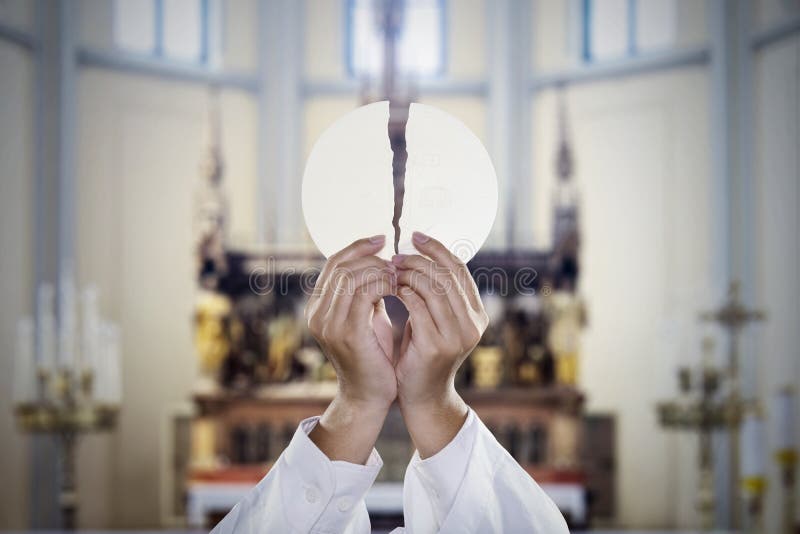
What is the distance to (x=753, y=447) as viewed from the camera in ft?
12.6

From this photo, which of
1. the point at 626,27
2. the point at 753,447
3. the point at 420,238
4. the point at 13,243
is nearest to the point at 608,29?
the point at 626,27

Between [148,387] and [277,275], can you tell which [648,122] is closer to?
[277,275]

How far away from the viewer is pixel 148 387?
7074mm

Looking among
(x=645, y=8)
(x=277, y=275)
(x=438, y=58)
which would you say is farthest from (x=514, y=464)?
(x=438, y=58)

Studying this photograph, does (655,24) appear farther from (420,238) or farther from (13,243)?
(420,238)

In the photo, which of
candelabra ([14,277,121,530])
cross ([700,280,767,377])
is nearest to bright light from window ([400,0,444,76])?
cross ([700,280,767,377])

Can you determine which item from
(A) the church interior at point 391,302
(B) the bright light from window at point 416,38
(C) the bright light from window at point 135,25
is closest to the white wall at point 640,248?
(A) the church interior at point 391,302

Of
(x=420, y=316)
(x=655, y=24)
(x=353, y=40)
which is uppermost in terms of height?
(x=353, y=40)

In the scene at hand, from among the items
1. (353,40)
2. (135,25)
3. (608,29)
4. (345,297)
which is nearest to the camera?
(345,297)

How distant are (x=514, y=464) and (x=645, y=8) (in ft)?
22.1

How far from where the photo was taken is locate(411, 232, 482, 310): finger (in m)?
1.19

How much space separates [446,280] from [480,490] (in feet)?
0.89

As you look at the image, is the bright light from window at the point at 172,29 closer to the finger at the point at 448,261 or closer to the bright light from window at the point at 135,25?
the bright light from window at the point at 135,25

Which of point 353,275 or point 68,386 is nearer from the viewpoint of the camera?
point 353,275
